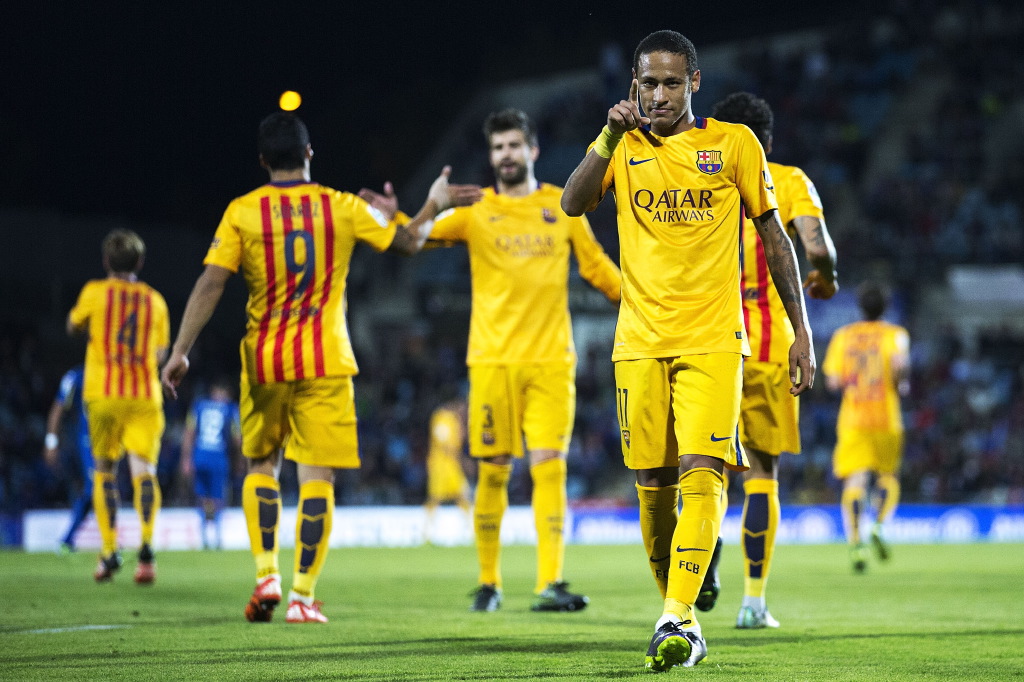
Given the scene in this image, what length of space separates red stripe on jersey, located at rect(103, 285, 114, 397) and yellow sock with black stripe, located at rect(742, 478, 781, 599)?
509 cm

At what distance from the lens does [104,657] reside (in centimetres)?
488

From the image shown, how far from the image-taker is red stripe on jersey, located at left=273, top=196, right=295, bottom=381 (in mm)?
6238

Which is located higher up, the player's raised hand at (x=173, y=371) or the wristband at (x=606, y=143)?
the wristband at (x=606, y=143)

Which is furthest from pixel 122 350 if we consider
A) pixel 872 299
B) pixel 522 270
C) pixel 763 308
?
pixel 872 299

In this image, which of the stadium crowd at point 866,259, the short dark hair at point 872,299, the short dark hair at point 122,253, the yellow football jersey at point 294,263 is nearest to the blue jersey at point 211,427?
the stadium crowd at point 866,259

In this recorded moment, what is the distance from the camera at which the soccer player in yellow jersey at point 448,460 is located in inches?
783

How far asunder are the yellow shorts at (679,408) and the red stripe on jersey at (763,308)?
1366mm

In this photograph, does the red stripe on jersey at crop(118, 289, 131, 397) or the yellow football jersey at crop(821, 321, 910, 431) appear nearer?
the red stripe on jersey at crop(118, 289, 131, 397)

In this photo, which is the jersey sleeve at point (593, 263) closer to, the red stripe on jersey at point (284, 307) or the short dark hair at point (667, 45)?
the red stripe on jersey at point (284, 307)

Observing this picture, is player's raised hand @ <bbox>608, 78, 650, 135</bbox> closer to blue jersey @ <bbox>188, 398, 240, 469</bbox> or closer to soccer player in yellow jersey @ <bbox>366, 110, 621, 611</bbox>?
soccer player in yellow jersey @ <bbox>366, 110, 621, 611</bbox>

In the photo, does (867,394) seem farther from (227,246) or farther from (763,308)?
(227,246)

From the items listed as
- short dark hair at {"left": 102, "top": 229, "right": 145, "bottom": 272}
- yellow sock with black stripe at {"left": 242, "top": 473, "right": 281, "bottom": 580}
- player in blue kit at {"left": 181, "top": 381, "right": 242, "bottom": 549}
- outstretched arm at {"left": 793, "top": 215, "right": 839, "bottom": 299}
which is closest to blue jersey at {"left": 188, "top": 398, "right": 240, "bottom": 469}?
player in blue kit at {"left": 181, "top": 381, "right": 242, "bottom": 549}

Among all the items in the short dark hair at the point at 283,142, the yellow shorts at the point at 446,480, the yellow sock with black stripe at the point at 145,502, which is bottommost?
the yellow shorts at the point at 446,480

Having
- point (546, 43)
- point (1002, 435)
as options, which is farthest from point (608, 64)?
point (1002, 435)
